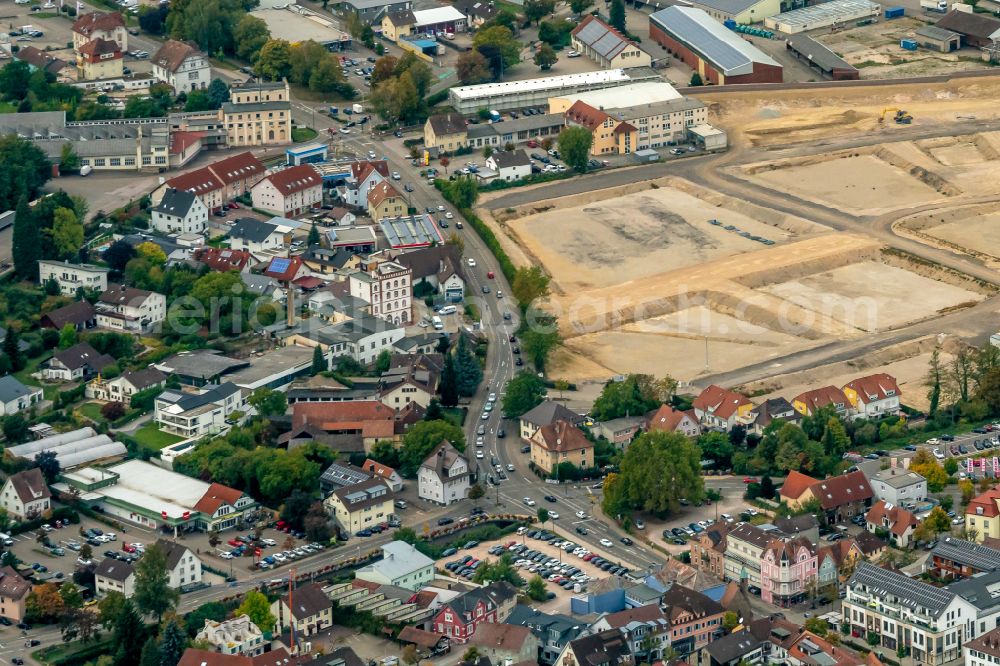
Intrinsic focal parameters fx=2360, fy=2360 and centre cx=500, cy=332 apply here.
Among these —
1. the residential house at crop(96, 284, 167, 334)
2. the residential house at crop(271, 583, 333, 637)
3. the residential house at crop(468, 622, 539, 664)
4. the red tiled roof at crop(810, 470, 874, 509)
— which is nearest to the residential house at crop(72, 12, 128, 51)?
the residential house at crop(96, 284, 167, 334)

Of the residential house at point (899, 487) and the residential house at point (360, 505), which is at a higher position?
the residential house at point (899, 487)

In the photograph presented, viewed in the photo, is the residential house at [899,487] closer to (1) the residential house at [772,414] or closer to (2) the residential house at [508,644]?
(1) the residential house at [772,414]

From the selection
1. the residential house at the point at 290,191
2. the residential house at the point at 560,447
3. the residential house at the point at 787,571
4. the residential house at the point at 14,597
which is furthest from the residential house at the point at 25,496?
the residential house at the point at 290,191

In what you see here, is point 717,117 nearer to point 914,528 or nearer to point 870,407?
point 870,407

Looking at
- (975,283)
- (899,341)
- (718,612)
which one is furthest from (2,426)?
(975,283)

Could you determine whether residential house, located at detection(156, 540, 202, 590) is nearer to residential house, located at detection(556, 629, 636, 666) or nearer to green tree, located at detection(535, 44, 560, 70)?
residential house, located at detection(556, 629, 636, 666)
